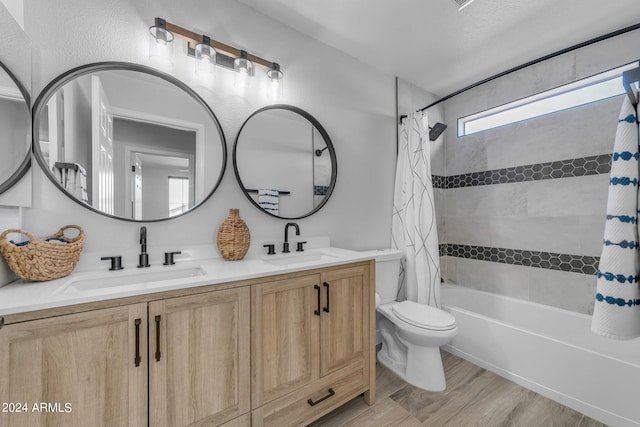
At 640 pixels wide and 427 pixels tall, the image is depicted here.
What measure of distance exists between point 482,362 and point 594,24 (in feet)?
8.54

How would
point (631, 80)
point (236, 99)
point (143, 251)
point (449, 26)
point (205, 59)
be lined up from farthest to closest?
point (449, 26) → point (236, 99) → point (205, 59) → point (143, 251) → point (631, 80)

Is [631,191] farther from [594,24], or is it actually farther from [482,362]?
[594,24]

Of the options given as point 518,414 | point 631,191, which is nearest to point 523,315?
point 518,414

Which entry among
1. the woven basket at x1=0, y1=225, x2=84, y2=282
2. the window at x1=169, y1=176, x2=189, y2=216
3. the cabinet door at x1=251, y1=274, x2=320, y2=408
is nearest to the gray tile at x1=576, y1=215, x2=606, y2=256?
the cabinet door at x1=251, y1=274, x2=320, y2=408

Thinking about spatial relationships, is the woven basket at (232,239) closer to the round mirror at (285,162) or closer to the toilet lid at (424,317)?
the round mirror at (285,162)

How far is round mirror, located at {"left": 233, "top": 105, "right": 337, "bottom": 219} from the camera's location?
1631mm

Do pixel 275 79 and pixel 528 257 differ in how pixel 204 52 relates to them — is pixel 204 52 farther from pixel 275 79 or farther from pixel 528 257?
pixel 528 257

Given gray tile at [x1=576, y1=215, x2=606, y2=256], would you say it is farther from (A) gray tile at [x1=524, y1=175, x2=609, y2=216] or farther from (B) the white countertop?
(B) the white countertop

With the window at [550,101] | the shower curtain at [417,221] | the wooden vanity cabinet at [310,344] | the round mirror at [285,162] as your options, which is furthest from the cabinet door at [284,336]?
the window at [550,101]

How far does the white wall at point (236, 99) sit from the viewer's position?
1.13 meters

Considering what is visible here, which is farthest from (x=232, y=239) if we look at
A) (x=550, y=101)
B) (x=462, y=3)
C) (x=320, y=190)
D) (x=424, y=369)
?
(x=550, y=101)

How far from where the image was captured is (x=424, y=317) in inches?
68.9

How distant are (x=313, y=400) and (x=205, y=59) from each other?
199 cm

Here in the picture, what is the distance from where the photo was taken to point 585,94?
6.47ft
